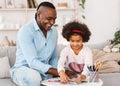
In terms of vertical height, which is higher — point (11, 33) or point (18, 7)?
point (18, 7)

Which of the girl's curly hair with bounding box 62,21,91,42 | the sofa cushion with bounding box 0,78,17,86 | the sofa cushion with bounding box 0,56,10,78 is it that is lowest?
the sofa cushion with bounding box 0,78,17,86

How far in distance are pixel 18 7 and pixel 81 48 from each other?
3421 mm

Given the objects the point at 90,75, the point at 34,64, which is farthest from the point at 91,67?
the point at 34,64

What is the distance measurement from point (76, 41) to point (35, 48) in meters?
0.34

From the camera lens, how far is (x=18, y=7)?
224 inches

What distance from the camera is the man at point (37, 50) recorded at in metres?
2.30

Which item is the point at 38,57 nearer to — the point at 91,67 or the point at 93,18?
the point at 91,67

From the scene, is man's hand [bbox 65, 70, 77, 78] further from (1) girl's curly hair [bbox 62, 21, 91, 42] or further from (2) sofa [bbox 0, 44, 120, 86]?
(2) sofa [bbox 0, 44, 120, 86]

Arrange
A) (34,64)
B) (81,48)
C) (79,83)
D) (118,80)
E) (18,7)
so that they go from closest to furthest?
(79,83) < (34,64) < (81,48) < (118,80) < (18,7)

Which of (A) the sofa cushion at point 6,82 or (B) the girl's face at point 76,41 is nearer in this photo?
(B) the girl's face at point 76,41

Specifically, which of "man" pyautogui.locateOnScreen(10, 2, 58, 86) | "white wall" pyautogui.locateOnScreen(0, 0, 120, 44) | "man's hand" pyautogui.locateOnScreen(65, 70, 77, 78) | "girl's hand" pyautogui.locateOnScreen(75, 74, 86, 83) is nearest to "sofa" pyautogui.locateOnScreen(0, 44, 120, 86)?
"man" pyautogui.locateOnScreen(10, 2, 58, 86)

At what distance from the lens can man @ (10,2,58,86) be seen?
2.30 metres

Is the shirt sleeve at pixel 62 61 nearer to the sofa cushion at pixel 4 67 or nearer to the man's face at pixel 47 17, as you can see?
the man's face at pixel 47 17

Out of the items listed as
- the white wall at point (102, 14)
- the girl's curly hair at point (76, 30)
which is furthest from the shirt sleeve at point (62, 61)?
the white wall at point (102, 14)
